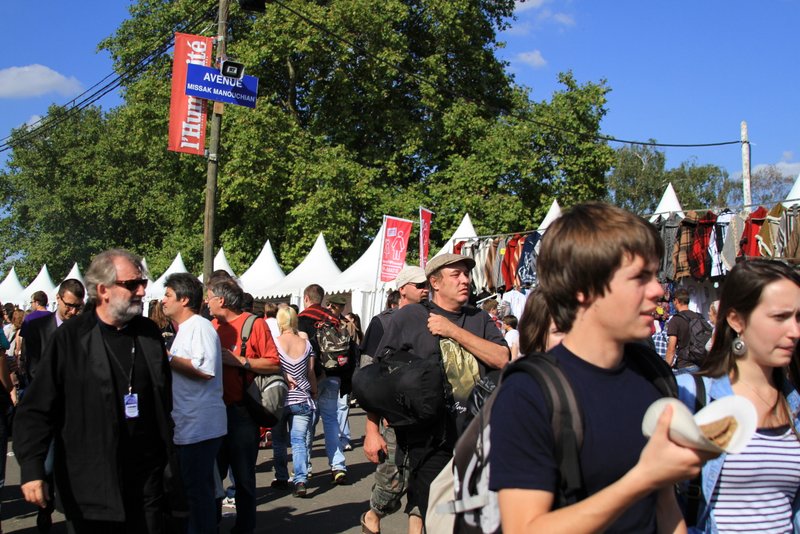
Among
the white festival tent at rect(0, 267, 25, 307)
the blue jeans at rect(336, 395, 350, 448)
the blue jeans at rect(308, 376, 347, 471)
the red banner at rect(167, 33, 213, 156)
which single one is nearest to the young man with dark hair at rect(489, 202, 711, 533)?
the blue jeans at rect(308, 376, 347, 471)

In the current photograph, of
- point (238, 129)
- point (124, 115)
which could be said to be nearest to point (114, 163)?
point (124, 115)

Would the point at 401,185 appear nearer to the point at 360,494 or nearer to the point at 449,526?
the point at 360,494

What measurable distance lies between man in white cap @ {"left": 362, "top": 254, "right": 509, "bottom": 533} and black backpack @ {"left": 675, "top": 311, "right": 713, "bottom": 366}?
6.59 metres

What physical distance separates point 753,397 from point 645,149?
5515 centimetres

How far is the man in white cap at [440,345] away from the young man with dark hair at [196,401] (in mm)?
1040

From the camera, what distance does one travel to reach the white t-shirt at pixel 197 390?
16.6ft

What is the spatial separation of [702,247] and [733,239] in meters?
0.55

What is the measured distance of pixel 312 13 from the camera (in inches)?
973

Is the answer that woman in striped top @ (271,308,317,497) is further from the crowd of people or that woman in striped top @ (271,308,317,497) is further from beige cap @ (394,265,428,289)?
beige cap @ (394,265,428,289)

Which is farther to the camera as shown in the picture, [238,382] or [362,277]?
[362,277]

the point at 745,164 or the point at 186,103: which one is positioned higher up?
the point at 745,164

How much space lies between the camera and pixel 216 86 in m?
13.5

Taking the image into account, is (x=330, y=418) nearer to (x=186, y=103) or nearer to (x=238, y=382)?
(x=238, y=382)

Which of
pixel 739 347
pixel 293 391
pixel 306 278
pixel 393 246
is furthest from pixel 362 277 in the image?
pixel 739 347
